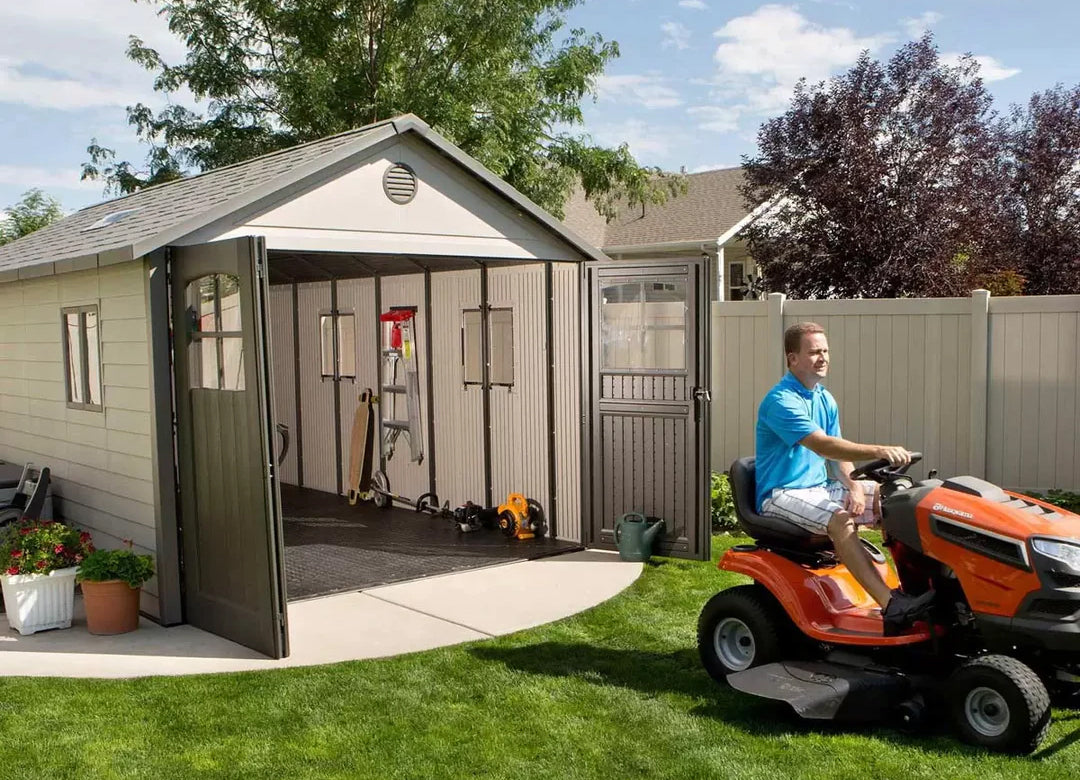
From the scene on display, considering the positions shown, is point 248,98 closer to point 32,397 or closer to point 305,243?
point 32,397

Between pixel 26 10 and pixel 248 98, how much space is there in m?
4.08

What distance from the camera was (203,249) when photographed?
19.4 ft

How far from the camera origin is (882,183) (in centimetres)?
1468

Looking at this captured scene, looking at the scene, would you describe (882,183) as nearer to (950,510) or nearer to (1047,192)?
(1047,192)

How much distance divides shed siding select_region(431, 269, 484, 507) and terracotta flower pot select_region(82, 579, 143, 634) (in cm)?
362

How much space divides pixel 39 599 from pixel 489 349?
398cm

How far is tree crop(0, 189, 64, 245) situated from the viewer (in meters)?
21.6

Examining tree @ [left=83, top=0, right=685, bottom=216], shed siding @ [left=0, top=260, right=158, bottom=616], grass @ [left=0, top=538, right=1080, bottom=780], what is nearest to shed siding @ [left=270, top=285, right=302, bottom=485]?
shed siding @ [left=0, top=260, right=158, bottom=616]

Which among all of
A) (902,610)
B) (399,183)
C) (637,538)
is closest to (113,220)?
(399,183)

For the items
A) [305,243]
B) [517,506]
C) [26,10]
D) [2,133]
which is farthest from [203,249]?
[2,133]

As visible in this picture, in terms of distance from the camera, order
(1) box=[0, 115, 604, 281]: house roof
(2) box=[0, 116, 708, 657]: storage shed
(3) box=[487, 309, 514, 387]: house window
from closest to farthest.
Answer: (2) box=[0, 116, 708, 657]: storage shed, (1) box=[0, 115, 604, 281]: house roof, (3) box=[487, 309, 514, 387]: house window

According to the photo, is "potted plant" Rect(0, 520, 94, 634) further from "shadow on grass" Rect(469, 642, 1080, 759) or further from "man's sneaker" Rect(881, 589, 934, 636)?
"man's sneaker" Rect(881, 589, 934, 636)

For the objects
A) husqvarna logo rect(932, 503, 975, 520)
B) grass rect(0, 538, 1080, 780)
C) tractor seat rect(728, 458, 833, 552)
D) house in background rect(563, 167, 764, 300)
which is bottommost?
grass rect(0, 538, 1080, 780)

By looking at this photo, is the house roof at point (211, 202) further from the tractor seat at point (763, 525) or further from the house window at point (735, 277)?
the house window at point (735, 277)
